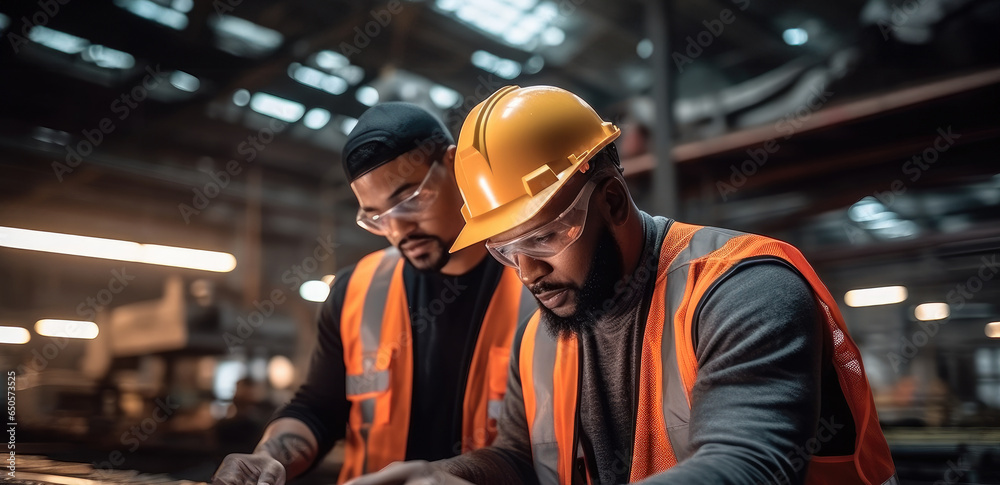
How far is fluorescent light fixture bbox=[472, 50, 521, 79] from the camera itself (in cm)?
527

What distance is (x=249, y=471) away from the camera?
1.70 m

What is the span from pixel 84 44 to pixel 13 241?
1.78 metres

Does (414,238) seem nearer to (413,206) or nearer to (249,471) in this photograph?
(413,206)

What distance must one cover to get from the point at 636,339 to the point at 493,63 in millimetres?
4301

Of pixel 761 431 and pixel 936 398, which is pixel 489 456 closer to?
pixel 761 431

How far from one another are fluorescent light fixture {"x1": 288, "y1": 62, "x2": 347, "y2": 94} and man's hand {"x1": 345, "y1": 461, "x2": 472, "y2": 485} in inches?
179

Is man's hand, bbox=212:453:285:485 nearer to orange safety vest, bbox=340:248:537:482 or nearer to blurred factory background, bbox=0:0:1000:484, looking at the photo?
orange safety vest, bbox=340:248:537:482

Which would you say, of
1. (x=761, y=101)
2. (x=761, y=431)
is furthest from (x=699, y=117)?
(x=761, y=431)

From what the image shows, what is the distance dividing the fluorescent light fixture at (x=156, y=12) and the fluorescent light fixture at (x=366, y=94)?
1.31m

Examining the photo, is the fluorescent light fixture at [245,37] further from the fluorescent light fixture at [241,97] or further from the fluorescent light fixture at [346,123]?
the fluorescent light fixture at [346,123]

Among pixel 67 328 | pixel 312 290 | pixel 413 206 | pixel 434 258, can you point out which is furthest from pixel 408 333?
pixel 312 290

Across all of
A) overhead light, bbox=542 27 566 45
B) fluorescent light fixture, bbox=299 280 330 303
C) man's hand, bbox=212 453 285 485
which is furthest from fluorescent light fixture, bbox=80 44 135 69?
man's hand, bbox=212 453 285 485

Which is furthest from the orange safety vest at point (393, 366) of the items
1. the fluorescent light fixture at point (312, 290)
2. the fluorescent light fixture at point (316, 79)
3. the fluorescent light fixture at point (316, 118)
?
the fluorescent light fixture at point (312, 290)

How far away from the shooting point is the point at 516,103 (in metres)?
1.34
